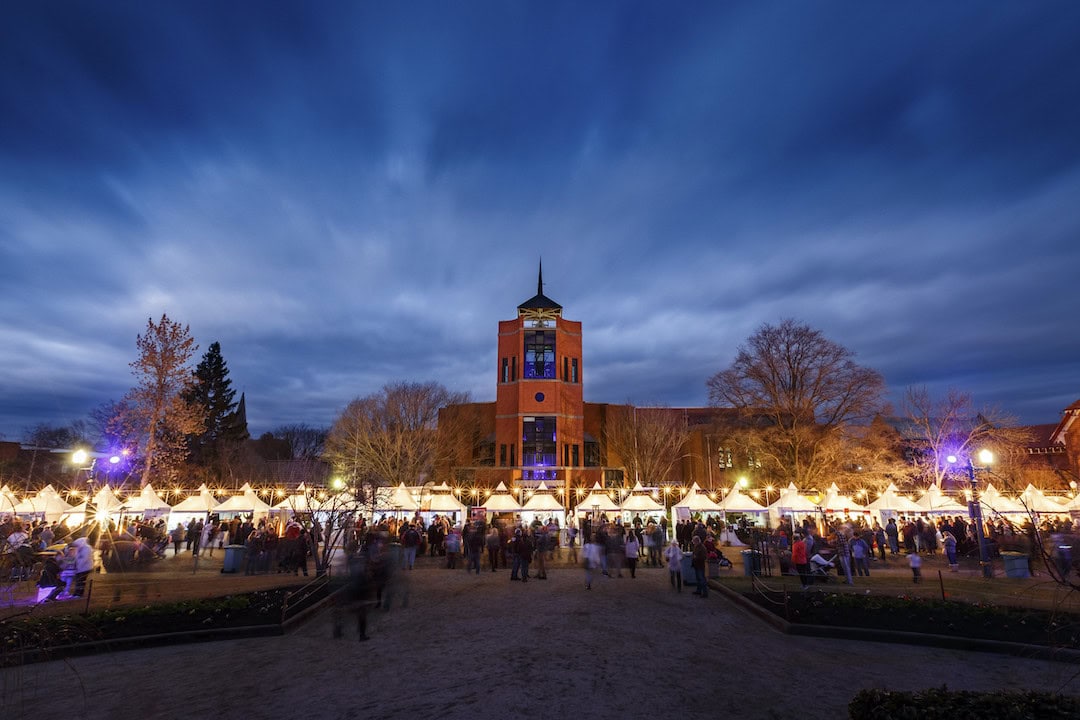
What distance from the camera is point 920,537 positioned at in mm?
24656

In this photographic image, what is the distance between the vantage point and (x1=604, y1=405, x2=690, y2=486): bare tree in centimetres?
4450

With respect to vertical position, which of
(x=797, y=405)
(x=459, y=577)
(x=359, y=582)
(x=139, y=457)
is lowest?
(x=459, y=577)

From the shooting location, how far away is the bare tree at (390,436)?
136 feet

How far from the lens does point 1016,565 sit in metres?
17.4

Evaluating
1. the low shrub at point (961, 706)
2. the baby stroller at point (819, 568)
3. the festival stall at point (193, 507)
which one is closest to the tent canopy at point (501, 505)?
the festival stall at point (193, 507)

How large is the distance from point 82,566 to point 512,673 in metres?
12.3

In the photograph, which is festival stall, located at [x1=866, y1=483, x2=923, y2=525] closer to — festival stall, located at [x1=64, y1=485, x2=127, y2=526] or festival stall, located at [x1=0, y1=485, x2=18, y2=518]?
festival stall, located at [x1=64, y1=485, x2=127, y2=526]

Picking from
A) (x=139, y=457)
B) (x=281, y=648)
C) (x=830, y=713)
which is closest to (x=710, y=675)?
(x=830, y=713)

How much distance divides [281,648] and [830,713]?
873cm

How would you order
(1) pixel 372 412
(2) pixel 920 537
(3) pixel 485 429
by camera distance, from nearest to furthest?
(2) pixel 920 537 → (1) pixel 372 412 → (3) pixel 485 429

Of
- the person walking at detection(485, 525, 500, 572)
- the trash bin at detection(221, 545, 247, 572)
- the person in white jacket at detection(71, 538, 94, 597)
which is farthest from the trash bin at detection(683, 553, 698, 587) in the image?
the person in white jacket at detection(71, 538, 94, 597)

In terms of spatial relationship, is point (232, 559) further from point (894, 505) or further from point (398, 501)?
point (894, 505)

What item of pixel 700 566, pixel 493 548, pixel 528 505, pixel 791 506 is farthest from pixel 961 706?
pixel 528 505

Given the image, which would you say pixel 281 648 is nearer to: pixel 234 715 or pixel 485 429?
pixel 234 715
